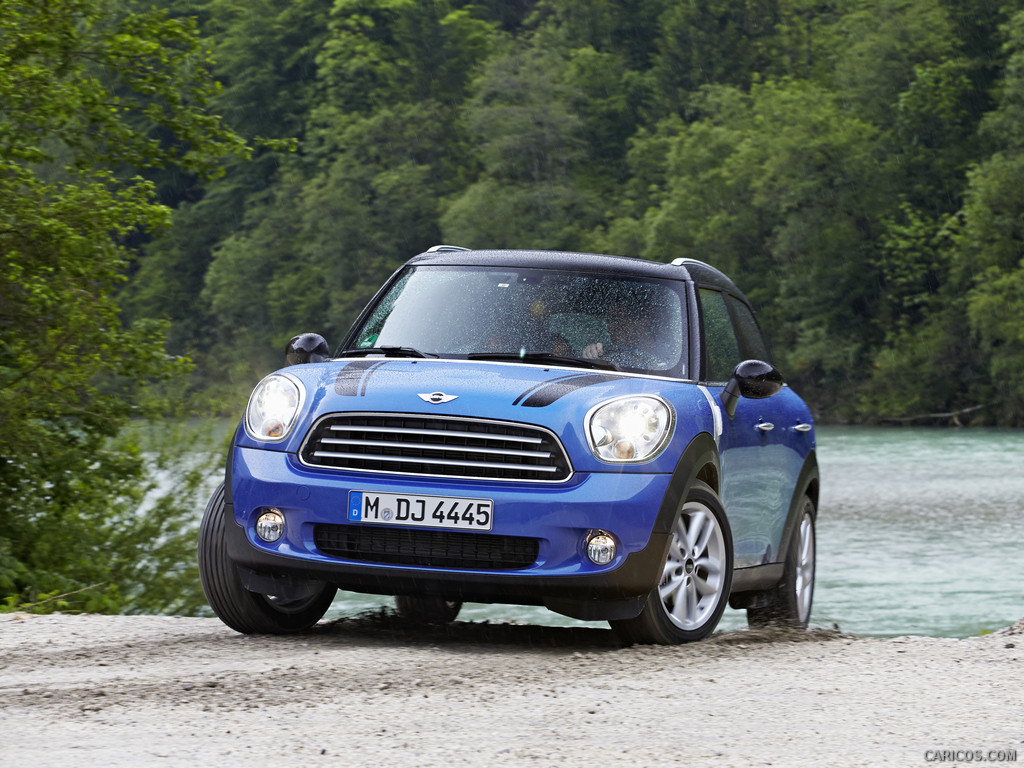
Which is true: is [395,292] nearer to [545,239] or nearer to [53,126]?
[53,126]

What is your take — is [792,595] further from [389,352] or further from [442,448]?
[442,448]

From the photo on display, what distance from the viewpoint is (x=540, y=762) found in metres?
4.60

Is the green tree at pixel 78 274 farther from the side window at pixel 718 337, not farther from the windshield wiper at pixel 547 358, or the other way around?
the side window at pixel 718 337

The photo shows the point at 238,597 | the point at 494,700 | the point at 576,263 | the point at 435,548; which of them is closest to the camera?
the point at 494,700

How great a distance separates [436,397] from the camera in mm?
6773

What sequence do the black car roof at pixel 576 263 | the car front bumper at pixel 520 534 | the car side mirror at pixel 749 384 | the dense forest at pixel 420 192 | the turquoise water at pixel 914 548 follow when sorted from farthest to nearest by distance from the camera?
the turquoise water at pixel 914 548, the dense forest at pixel 420 192, the black car roof at pixel 576 263, the car side mirror at pixel 749 384, the car front bumper at pixel 520 534

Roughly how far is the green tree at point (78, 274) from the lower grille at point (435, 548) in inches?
173

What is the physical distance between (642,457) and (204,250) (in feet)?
319

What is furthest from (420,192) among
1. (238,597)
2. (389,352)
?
(238,597)

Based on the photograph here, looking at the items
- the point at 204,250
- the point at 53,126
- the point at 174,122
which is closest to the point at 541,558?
the point at 53,126

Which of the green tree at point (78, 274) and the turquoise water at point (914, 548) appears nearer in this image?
the green tree at point (78, 274)

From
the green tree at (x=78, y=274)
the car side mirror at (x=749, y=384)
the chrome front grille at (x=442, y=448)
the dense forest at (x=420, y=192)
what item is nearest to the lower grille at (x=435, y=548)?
the chrome front grille at (x=442, y=448)

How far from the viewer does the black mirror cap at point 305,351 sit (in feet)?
25.7

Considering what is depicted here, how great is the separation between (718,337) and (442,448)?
1.98 m
